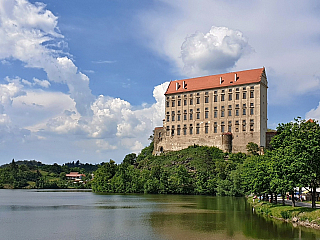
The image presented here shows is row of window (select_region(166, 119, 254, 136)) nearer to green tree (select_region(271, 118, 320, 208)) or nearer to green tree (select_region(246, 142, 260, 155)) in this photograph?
green tree (select_region(246, 142, 260, 155))

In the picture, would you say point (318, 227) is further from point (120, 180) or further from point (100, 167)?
point (100, 167)

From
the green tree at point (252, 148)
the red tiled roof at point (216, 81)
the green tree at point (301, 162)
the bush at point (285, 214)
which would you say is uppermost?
the red tiled roof at point (216, 81)

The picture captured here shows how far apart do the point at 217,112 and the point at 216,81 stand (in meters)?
10.8

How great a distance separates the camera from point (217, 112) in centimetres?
11588

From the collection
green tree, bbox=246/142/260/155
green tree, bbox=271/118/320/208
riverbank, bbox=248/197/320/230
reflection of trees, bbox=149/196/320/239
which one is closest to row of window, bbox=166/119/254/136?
green tree, bbox=246/142/260/155

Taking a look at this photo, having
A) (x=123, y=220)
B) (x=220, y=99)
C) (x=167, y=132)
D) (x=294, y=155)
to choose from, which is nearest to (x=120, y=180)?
(x=167, y=132)

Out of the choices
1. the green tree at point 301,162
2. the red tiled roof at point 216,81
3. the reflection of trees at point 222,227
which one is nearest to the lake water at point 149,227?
the reflection of trees at point 222,227

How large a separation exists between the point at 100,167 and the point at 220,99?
45.2m

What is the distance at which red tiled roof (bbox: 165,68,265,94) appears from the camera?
113 metres

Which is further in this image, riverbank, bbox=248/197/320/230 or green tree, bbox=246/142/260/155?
green tree, bbox=246/142/260/155

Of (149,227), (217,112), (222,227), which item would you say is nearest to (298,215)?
(222,227)

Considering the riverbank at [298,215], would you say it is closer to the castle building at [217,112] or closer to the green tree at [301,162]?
the green tree at [301,162]

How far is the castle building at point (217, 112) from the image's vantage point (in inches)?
4316

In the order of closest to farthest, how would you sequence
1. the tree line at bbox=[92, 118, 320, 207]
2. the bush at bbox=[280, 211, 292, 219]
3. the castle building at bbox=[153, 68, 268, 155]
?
the bush at bbox=[280, 211, 292, 219] < the tree line at bbox=[92, 118, 320, 207] < the castle building at bbox=[153, 68, 268, 155]
